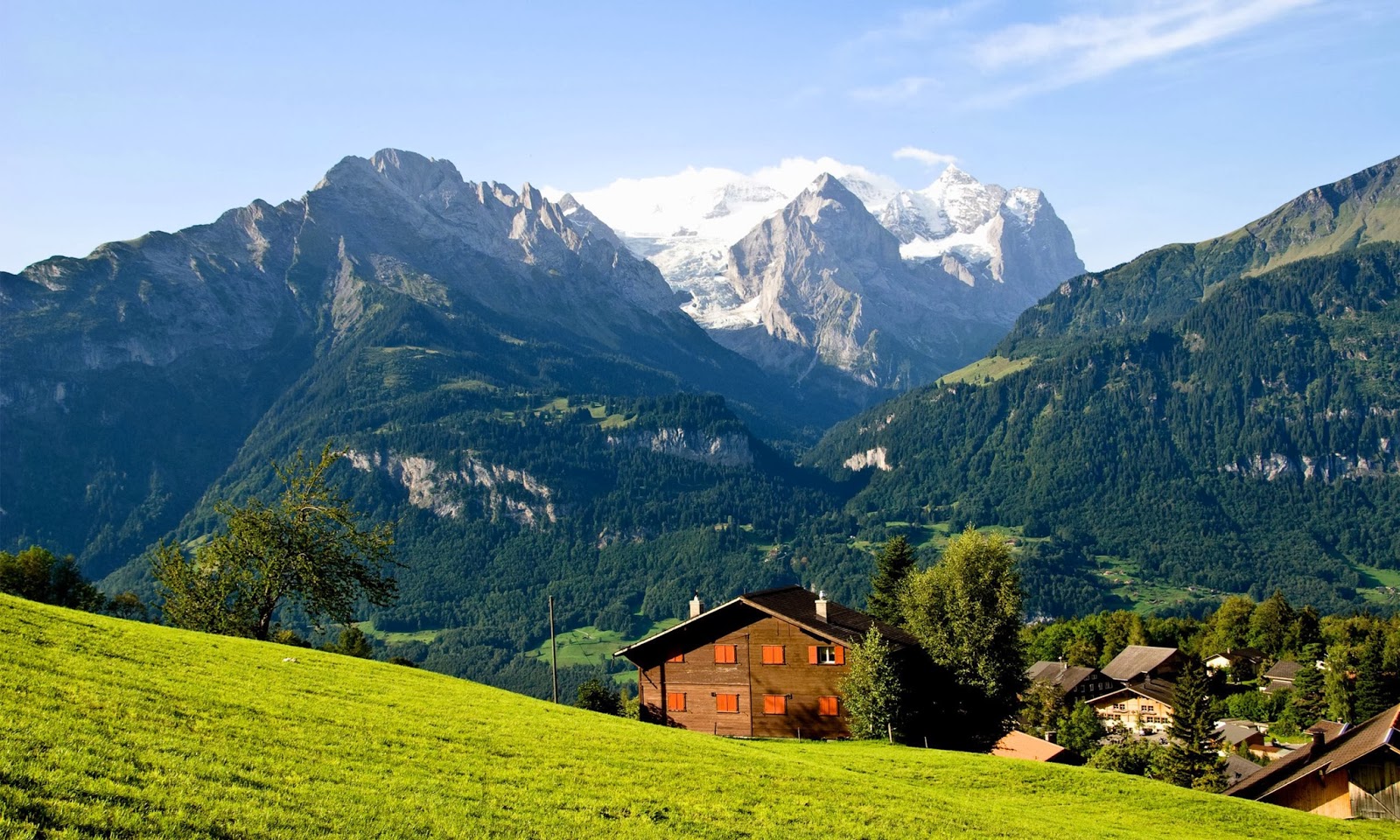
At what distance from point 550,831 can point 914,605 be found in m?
57.9

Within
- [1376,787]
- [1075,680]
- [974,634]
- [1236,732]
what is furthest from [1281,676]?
[1376,787]

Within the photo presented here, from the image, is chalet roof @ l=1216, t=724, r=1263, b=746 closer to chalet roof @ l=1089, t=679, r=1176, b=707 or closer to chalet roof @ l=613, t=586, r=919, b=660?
chalet roof @ l=1089, t=679, r=1176, b=707

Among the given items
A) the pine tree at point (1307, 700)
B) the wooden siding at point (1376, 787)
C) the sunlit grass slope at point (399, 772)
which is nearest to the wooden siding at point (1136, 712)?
the pine tree at point (1307, 700)

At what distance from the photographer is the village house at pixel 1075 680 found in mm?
149000

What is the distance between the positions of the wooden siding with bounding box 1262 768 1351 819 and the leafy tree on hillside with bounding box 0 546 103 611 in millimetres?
88339

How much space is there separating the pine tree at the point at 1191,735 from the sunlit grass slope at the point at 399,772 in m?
43.8

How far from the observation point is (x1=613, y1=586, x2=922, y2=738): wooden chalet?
71188 mm

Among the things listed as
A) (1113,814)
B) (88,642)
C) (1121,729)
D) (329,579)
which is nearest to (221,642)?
(88,642)

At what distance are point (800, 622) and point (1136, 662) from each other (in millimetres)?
110388

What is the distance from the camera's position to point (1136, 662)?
534 feet

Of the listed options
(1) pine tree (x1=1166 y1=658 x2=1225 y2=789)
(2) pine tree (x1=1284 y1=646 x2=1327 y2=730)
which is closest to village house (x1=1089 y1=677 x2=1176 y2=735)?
(2) pine tree (x1=1284 y1=646 x2=1327 y2=730)

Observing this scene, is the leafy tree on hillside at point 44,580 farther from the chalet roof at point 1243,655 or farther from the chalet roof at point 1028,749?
the chalet roof at point 1243,655

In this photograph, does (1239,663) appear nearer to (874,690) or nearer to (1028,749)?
(1028,749)

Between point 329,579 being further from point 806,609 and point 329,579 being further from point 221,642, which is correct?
point 806,609
